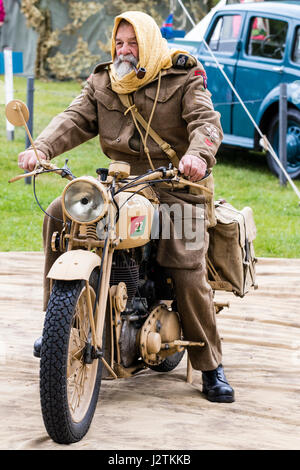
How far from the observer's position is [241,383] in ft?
13.5

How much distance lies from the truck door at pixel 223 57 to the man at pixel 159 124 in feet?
21.8

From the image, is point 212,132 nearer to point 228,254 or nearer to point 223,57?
point 228,254

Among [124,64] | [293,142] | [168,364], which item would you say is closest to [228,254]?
[168,364]

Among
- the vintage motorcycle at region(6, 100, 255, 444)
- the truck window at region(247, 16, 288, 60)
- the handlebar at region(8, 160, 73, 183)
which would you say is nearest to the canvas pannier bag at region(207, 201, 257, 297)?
the vintage motorcycle at region(6, 100, 255, 444)

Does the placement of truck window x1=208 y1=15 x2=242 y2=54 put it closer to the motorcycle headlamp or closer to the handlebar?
the handlebar

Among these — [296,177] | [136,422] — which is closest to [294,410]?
[136,422]

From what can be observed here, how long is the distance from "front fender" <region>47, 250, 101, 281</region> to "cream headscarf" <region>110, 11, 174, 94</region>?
93 cm

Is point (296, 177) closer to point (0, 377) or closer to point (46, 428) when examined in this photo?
point (0, 377)

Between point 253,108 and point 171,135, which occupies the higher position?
point 171,135

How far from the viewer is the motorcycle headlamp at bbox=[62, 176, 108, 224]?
319cm

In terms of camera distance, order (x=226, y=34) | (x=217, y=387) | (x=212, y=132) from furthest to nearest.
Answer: (x=226, y=34) → (x=217, y=387) → (x=212, y=132)

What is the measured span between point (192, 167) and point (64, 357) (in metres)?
0.92

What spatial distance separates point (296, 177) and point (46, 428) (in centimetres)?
720

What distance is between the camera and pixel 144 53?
12.3ft
